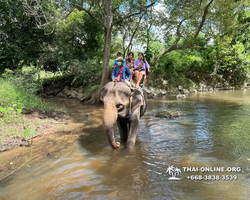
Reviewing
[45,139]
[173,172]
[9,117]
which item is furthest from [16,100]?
[173,172]

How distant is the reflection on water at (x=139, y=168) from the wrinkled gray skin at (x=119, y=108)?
20.9 inches

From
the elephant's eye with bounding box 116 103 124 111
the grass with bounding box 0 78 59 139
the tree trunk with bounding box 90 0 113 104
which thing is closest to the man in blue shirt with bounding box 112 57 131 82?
the elephant's eye with bounding box 116 103 124 111

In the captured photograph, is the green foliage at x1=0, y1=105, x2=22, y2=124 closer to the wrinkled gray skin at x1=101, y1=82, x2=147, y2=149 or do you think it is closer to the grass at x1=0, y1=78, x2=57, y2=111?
the grass at x1=0, y1=78, x2=57, y2=111

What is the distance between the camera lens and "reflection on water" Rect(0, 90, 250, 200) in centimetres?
312

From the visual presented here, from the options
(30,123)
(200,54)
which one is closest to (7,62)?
(30,123)

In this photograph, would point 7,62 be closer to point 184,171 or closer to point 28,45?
point 28,45

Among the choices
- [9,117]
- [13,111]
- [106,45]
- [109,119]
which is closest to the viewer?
[109,119]

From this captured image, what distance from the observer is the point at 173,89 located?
1975 centimetres

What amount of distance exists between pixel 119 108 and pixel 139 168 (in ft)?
4.34

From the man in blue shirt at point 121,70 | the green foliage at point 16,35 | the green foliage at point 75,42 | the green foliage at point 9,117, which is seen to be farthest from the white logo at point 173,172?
the green foliage at point 75,42

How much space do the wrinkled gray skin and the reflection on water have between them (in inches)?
20.9

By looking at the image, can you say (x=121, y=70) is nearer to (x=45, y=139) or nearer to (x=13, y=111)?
(x=45, y=139)

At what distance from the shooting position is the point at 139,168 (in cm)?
398

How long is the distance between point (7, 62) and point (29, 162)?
28.3 feet
